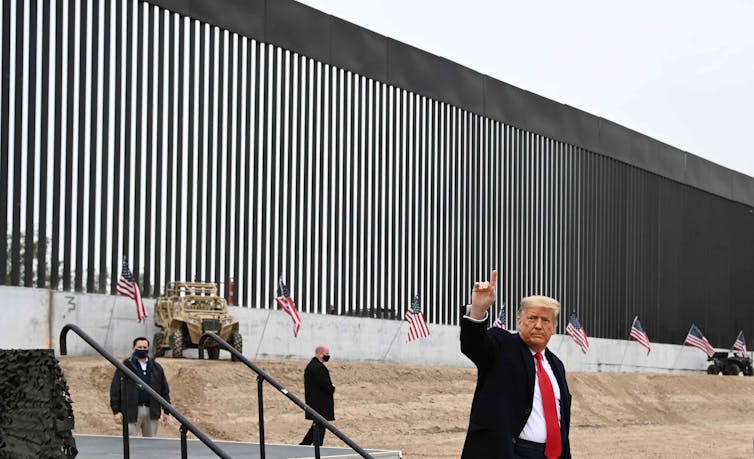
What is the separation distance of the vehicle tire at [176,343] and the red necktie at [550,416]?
23.7 m

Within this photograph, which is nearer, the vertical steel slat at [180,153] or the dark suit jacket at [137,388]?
the dark suit jacket at [137,388]

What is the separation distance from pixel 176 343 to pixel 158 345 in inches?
30.9

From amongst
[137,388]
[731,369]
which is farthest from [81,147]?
[731,369]

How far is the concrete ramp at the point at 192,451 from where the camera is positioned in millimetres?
10500

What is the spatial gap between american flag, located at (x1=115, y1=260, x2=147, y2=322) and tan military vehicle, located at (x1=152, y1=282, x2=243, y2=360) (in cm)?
86

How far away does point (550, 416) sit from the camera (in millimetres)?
6434

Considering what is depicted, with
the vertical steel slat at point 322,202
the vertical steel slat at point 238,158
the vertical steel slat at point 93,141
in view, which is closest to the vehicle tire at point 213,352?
the vertical steel slat at point 93,141

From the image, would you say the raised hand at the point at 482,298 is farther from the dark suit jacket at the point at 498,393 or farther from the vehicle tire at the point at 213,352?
the vehicle tire at the point at 213,352

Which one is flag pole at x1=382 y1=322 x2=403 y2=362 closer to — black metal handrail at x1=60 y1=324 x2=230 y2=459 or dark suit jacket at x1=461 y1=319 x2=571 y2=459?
black metal handrail at x1=60 y1=324 x2=230 y2=459

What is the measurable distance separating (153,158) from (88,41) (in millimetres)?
3537

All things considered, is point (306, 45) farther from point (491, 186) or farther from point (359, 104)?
point (491, 186)

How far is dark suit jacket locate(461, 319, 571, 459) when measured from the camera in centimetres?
633

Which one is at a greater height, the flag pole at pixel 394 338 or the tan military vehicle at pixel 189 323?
the tan military vehicle at pixel 189 323

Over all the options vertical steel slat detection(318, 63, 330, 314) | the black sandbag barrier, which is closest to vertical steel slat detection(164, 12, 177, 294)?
vertical steel slat detection(318, 63, 330, 314)
